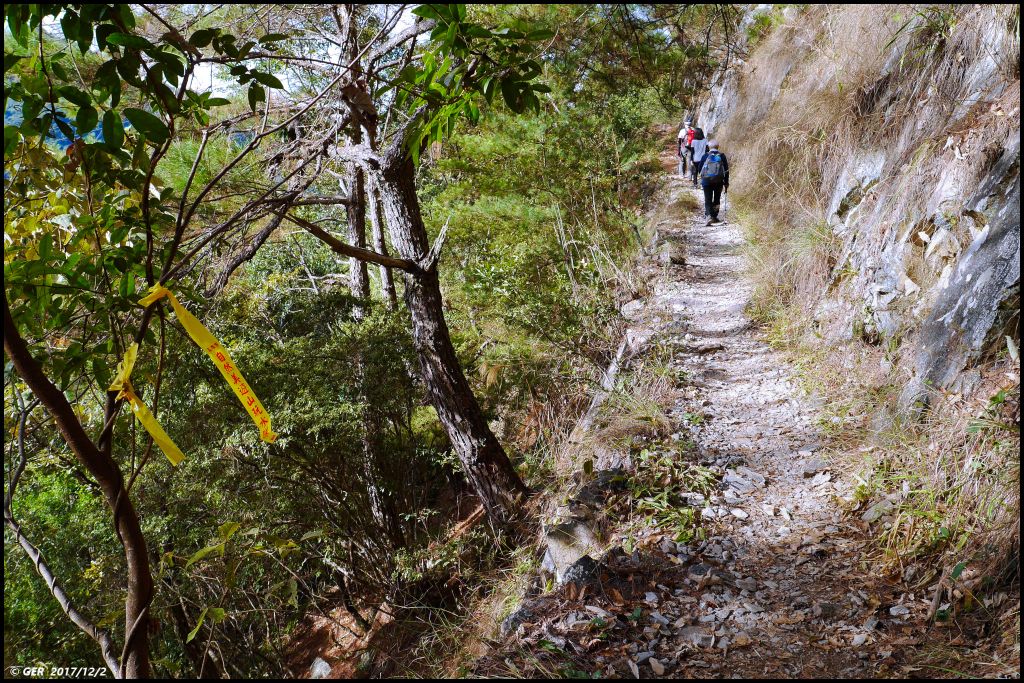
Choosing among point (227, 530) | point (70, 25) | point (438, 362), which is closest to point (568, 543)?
point (438, 362)

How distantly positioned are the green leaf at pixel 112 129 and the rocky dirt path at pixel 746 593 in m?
2.55

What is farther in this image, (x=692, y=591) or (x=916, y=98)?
(x=916, y=98)

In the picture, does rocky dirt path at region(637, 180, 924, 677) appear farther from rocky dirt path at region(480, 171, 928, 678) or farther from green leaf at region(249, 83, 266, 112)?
green leaf at region(249, 83, 266, 112)

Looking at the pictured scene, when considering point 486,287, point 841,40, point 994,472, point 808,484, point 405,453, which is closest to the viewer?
point 994,472

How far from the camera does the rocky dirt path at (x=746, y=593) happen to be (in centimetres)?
262

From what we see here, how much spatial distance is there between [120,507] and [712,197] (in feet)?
33.7

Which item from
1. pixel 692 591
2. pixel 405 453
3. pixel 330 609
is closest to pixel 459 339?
pixel 405 453

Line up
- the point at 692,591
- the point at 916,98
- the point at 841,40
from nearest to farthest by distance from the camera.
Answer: the point at 692,591
the point at 916,98
the point at 841,40

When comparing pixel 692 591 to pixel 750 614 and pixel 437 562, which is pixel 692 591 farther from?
pixel 437 562

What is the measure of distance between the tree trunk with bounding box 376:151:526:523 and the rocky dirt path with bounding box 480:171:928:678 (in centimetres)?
126

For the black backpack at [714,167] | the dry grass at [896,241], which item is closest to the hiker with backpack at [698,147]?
the black backpack at [714,167]

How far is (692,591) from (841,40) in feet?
19.1

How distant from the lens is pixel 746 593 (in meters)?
3.01

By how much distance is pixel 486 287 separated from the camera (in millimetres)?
6656
